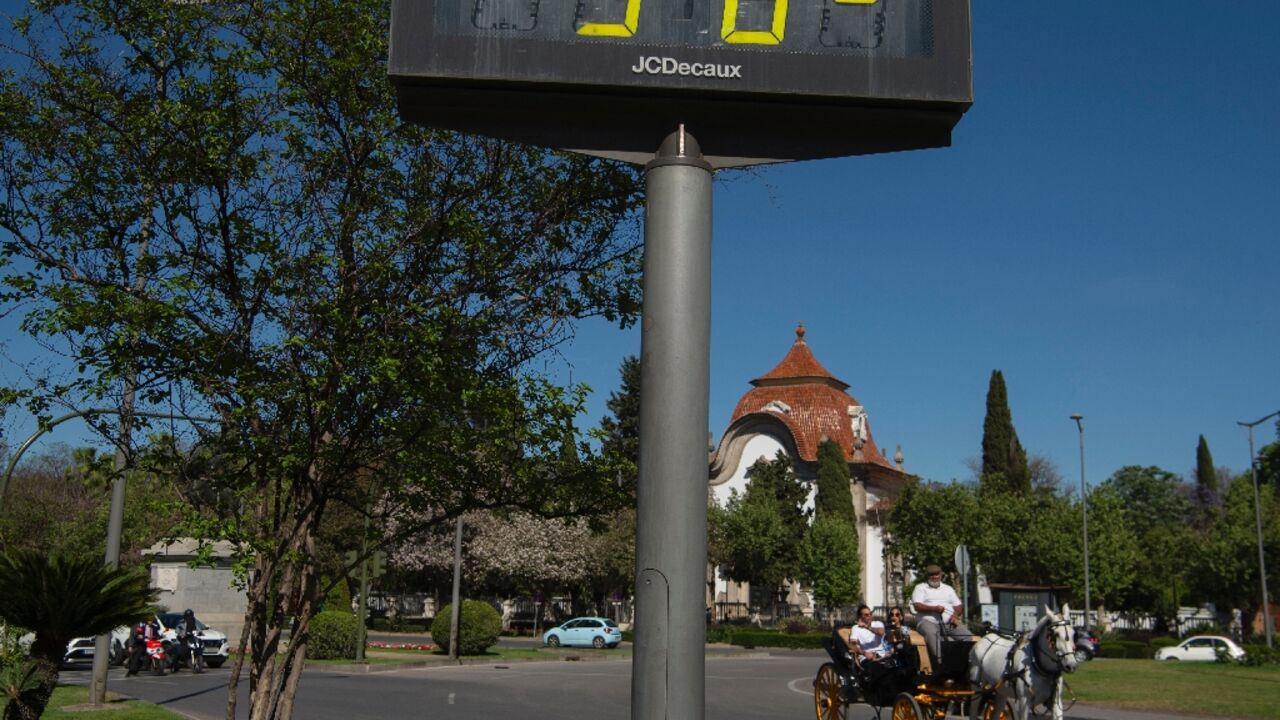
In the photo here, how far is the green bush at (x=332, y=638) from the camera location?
111ft

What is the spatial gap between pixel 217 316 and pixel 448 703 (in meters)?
13.1

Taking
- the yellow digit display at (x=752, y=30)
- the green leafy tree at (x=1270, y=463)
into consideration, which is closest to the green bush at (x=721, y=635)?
the yellow digit display at (x=752, y=30)

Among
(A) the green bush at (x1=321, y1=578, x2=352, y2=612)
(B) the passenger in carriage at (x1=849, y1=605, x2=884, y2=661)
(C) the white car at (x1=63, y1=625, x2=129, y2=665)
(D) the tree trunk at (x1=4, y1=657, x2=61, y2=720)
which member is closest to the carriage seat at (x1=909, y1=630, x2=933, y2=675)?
(B) the passenger in carriage at (x1=849, y1=605, x2=884, y2=661)

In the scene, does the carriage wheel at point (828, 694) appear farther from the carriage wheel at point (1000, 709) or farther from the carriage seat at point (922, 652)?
the carriage wheel at point (1000, 709)

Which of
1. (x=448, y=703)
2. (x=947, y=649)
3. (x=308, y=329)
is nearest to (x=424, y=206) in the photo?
(x=308, y=329)

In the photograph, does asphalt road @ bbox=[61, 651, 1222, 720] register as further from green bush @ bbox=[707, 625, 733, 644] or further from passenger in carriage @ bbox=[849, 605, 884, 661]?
green bush @ bbox=[707, 625, 733, 644]

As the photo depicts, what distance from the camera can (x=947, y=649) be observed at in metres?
13.8

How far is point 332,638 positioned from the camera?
33844 mm

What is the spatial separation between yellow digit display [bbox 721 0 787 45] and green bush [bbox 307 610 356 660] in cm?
3049

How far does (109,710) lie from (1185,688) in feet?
73.7

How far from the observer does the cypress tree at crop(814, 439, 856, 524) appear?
6706 centimetres

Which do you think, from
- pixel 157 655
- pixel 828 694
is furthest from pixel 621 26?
pixel 157 655

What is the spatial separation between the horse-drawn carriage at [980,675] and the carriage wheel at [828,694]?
882mm

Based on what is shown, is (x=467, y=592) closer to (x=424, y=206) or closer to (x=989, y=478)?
(x=989, y=478)
